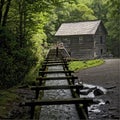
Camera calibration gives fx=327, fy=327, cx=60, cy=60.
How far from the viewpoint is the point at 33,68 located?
2227cm

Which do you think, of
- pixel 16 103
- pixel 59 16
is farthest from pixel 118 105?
pixel 59 16

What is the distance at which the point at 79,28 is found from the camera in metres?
61.8

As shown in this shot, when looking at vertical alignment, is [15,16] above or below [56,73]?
above

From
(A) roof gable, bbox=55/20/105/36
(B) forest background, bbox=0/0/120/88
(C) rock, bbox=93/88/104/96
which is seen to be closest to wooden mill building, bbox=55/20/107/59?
(A) roof gable, bbox=55/20/105/36

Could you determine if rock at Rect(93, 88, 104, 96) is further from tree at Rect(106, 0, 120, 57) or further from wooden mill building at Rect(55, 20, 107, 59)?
tree at Rect(106, 0, 120, 57)

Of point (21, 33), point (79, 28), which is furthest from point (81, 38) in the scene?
point (21, 33)

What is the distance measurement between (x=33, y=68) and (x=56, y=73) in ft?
19.6

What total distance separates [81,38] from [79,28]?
2023 millimetres

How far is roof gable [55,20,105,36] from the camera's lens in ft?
200

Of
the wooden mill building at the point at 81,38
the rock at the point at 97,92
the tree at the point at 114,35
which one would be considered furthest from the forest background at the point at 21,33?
the tree at the point at 114,35

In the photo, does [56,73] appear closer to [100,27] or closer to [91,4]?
[100,27]

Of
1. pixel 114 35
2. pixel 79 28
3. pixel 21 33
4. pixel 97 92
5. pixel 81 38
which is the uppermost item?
pixel 79 28

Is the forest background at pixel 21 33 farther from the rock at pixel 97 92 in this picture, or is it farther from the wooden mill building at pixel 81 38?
the wooden mill building at pixel 81 38

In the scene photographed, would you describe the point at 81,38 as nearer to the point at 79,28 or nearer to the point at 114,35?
the point at 79,28
